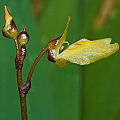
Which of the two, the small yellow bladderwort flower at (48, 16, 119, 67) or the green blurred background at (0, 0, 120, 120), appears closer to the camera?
the small yellow bladderwort flower at (48, 16, 119, 67)

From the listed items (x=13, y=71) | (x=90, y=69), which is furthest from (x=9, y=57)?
(x=90, y=69)

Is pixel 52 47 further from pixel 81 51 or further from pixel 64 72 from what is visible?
pixel 64 72

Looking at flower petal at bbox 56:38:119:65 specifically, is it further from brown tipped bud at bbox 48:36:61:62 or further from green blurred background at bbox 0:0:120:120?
green blurred background at bbox 0:0:120:120

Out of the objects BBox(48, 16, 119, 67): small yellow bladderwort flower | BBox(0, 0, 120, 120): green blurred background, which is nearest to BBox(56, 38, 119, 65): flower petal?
BBox(48, 16, 119, 67): small yellow bladderwort flower

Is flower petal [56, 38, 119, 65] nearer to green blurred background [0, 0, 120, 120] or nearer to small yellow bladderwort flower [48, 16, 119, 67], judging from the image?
small yellow bladderwort flower [48, 16, 119, 67]

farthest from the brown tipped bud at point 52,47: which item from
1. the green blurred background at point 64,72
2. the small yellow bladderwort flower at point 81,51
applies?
the green blurred background at point 64,72

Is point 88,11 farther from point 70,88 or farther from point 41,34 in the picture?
point 70,88
